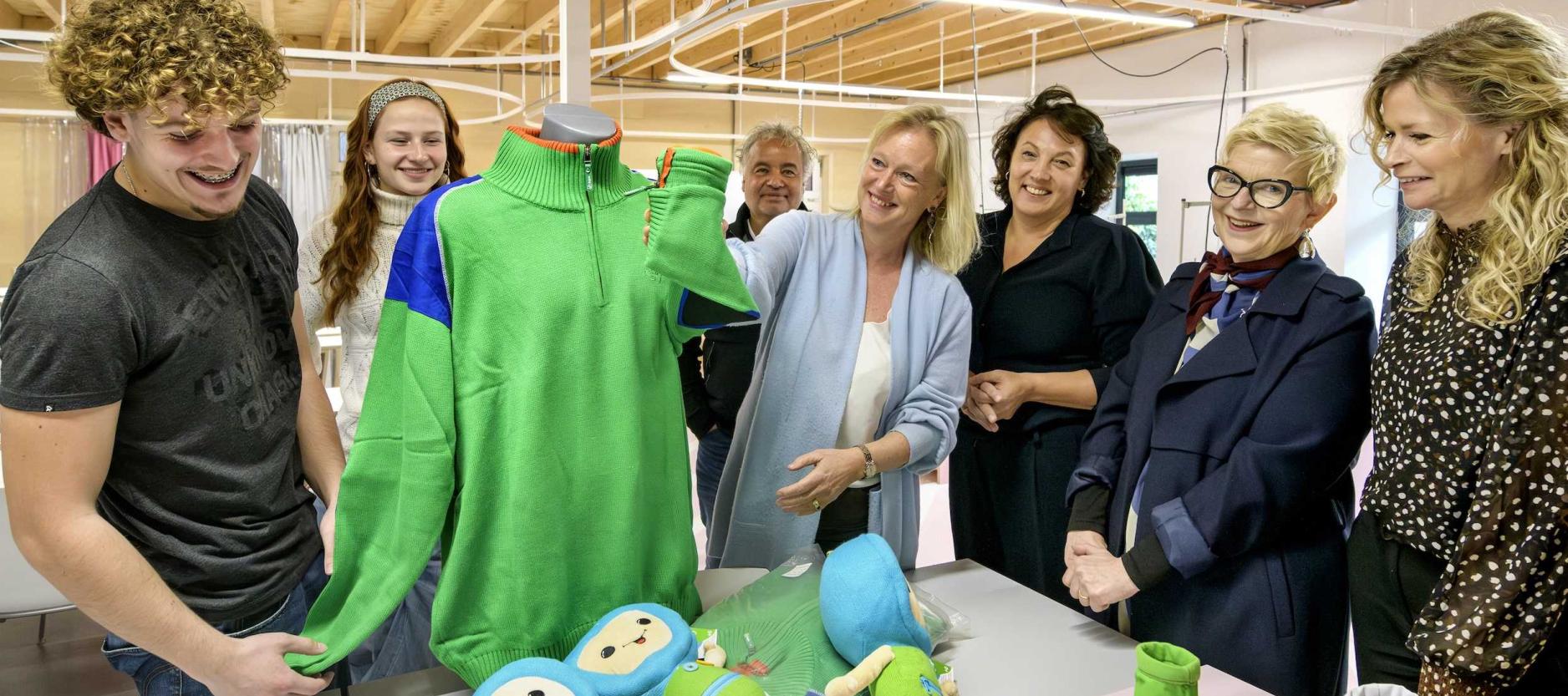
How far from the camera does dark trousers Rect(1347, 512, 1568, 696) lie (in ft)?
4.88

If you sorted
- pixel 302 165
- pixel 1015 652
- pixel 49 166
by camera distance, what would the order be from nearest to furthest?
pixel 1015 652, pixel 49 166, pixel 302 165

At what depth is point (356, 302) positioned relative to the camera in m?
2.11

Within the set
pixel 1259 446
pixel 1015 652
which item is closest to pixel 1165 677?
pixel 1015 652

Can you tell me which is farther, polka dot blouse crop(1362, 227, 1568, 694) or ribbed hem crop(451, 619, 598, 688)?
ribbed hem crop(451, 619, 598, 688)

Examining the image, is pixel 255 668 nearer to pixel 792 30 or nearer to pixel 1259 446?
pixel 1259 446

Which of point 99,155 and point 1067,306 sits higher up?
point 99,155

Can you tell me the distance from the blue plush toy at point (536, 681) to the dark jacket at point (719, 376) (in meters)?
0.95

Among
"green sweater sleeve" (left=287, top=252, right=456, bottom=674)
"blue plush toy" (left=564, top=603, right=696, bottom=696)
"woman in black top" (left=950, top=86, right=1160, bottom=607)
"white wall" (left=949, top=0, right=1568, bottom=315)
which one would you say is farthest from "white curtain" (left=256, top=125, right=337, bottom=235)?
"blue plush toy" (left=564, top=603, right=696, bottom=696)

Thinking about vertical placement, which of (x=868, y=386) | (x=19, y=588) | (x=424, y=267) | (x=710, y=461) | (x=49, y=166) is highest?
(x=49, y=166)

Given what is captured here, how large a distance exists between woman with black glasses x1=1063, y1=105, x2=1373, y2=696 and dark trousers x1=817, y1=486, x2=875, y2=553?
0.39 meters

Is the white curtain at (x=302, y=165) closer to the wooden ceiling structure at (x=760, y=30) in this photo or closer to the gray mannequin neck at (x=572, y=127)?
the wooden ceiling structure at (x=760, y=30)

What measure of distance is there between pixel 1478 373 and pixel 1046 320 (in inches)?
35.7

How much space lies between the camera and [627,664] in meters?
1.36

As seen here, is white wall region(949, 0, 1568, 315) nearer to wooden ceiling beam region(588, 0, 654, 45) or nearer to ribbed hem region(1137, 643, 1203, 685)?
wooden ceiling beam region(588, 0, 654, 45)
